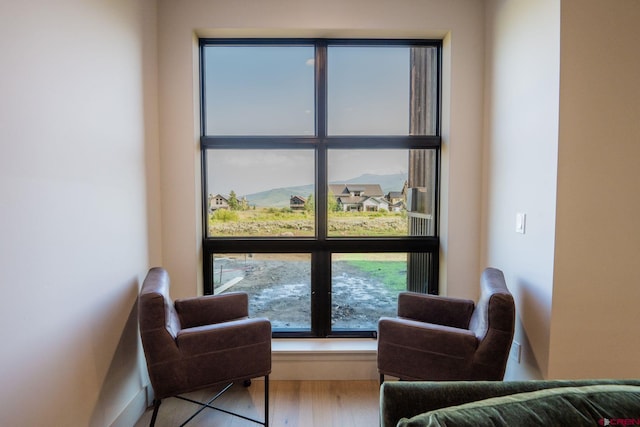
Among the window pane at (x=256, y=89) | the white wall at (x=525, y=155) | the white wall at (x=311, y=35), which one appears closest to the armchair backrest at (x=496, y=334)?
the white wall at (x=525, y=155)

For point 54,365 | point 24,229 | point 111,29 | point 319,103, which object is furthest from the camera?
point 319,103

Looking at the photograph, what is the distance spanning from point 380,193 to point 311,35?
1402mm

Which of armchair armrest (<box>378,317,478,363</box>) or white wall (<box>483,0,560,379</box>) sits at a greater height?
white wall (<box>483,0,560,379</box>)

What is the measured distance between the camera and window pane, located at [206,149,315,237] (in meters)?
2.49

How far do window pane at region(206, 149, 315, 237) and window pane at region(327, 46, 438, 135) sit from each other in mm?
452

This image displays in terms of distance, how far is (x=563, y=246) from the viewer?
163cm

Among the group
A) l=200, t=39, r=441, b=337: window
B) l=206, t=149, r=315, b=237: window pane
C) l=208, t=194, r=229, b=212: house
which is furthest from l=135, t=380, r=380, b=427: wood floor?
l=208, t=194, r=229, b=212: house

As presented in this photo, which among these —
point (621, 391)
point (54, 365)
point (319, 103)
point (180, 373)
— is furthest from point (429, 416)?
point (319, 103)

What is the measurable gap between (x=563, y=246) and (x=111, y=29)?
9.27 feet

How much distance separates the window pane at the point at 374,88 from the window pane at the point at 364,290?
44.1 inches

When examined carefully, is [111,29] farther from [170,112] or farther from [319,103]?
[319,103]

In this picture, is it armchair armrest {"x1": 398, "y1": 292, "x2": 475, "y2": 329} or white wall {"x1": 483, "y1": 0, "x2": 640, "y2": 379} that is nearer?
white wall {"x1": 483, "y1": 0, "x2": 640, "y2": 379}

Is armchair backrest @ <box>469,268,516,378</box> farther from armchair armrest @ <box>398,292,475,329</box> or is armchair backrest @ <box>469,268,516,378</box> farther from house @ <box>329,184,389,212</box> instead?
house @ <box>329,184,389,212</box>

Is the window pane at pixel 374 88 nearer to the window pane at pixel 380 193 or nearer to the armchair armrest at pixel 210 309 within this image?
the window pane at pixel 380 193
